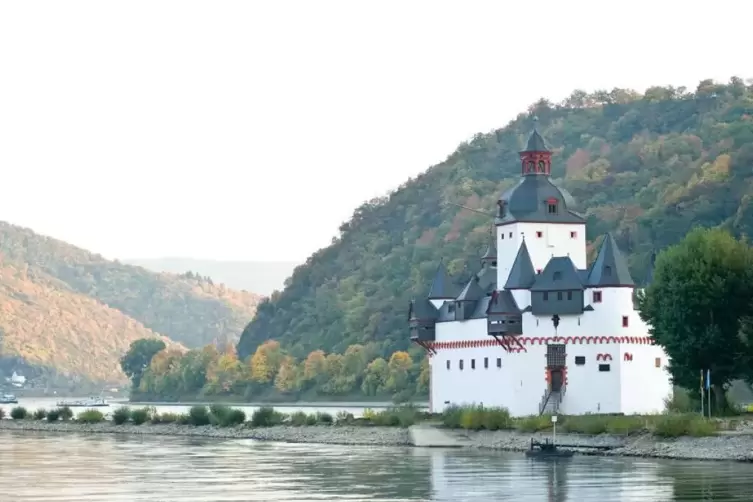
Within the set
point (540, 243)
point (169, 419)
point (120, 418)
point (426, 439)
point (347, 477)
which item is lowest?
point (347, 477)

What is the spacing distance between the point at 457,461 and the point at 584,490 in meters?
17.4

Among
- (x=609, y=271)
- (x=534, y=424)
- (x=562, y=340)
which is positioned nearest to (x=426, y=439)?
(x=534, y=424)

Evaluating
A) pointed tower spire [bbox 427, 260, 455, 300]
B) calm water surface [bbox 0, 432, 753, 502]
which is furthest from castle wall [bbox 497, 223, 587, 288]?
calm water surface [bbox 0, 432, 753, 502]

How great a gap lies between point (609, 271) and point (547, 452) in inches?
957

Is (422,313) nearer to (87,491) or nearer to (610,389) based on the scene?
(610,389)

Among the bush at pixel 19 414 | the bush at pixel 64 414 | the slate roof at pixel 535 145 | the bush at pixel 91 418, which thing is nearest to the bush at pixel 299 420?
the slate roof at pixel 535 145

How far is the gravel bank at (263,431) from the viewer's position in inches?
3743

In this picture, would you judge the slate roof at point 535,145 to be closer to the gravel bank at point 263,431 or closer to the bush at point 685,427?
the gravel bank at point 263,431

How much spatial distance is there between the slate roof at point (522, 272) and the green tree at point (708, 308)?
1392 centimetres

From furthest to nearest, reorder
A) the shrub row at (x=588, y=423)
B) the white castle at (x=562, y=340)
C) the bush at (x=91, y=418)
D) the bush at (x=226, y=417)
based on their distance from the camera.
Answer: the bush at (x=91, y=418) → the bush at (x=226, y=417) → the white castle at (x=562, y=340) → the shrub row at (x=588, y=423)

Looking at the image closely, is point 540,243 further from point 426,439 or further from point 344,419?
point 426,439

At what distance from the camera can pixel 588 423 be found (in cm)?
8681

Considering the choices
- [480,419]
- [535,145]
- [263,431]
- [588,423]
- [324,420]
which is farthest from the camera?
[535,145]

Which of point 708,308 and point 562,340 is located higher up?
point 708,308
